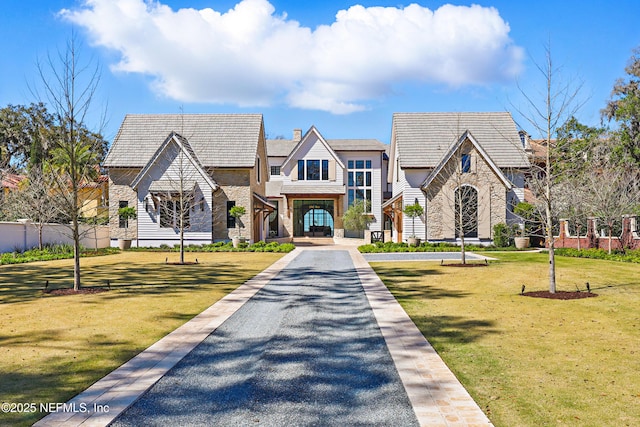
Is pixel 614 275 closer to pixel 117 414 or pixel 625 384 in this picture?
pixel 625 384

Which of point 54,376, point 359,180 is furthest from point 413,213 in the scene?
point 54,376

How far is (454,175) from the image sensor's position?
3209 cm

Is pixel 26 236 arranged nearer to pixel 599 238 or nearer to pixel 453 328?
pixel 453 328

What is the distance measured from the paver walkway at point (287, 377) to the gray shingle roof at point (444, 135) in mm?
24795

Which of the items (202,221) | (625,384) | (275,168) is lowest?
(625,384)

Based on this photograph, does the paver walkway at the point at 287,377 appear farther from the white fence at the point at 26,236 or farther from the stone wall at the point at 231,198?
the stone wall at the point at 231,198

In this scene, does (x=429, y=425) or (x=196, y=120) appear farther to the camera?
(x=196, y=120)

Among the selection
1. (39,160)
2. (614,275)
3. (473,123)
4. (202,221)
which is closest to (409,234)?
(473,123)

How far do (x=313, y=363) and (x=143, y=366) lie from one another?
2307mm

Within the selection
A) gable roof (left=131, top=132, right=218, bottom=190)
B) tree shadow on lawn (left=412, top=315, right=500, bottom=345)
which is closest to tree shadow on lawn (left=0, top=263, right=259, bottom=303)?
tree shadow on lawn (left=412, top=315, right=500, bottom=345)

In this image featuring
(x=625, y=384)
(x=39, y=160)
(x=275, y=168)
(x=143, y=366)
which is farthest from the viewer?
(x=275, y=168)

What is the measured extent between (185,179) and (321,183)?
15.4m

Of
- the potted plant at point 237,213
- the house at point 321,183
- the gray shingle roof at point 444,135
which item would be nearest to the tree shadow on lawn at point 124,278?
the potted plant at point 237,213

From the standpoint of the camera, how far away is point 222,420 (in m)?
4.99
